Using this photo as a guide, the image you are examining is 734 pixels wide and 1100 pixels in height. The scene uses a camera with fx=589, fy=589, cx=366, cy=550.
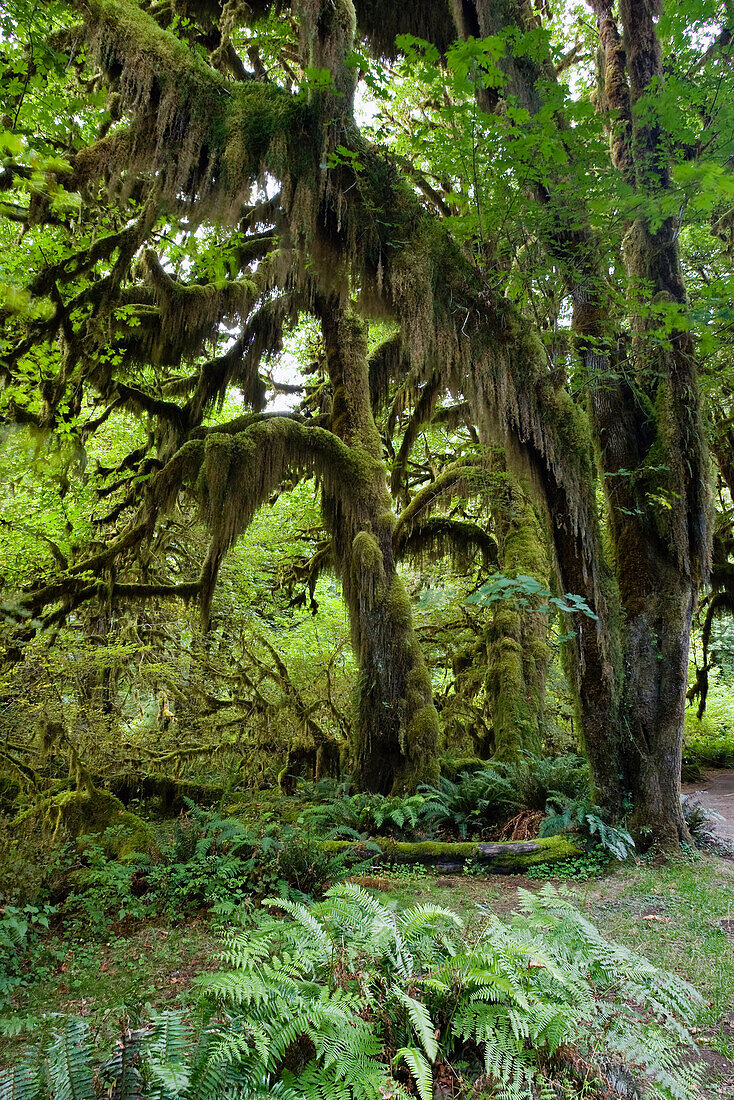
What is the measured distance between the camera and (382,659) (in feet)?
25.0

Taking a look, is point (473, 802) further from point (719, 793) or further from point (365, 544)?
point (719, 793)

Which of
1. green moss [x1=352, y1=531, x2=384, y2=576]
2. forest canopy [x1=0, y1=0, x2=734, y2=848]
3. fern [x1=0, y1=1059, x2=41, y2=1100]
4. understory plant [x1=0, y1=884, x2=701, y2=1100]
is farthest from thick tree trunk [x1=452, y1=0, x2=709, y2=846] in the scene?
fern [x1=0, y1=1059, x2=41, y2=1100]

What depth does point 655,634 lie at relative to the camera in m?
5.73

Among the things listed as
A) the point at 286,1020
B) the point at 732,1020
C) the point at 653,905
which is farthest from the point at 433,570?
the point at 286,1020

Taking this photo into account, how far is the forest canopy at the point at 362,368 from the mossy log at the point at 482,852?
0.75m

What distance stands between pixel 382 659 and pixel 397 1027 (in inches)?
210

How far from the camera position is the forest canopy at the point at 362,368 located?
487 cm

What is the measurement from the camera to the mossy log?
5.65m

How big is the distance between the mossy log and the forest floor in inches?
9.3

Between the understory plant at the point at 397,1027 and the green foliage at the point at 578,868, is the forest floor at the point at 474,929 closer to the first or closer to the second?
the green foliage at the point at 578,868

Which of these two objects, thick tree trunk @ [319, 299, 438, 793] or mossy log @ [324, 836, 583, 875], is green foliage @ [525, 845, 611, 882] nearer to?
mossy log @ [324, 836, 583, 875]

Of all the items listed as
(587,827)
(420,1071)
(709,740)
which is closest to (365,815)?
(587,827)

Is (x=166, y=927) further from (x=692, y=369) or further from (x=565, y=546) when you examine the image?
(x=692, y=369)

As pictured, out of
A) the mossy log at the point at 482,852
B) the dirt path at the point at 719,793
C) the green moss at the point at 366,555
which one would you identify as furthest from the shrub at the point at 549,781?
the green moss at the point at 366,555
